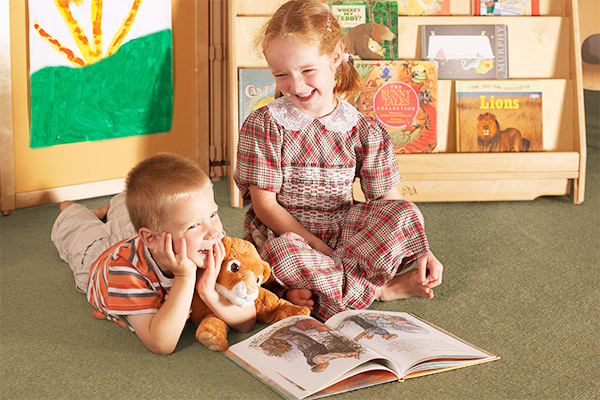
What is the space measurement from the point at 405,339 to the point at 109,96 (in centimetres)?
130

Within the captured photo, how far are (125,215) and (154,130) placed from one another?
0.64 metres

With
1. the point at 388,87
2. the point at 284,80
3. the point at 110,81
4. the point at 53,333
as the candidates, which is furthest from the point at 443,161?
the point at 53,333

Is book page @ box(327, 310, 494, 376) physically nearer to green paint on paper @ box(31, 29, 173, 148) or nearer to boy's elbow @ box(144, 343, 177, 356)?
boy's elbow @ box(144, 343, 177, 356)

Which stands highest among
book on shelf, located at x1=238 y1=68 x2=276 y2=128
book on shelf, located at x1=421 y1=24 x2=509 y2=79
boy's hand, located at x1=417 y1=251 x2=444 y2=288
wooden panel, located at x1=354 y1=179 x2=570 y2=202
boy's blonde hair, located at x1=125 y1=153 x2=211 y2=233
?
book on shelf, located at x1=421 y1=24 x2=509 y2=79

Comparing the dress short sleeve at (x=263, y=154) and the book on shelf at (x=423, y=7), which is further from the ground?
the book on shelf at (x=423, y=7)

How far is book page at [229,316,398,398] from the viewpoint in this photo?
1125mm

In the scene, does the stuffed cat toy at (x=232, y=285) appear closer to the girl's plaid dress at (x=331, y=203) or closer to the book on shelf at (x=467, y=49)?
the girl's plaid dress at (x=331, y=203)

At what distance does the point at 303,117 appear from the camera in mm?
1531

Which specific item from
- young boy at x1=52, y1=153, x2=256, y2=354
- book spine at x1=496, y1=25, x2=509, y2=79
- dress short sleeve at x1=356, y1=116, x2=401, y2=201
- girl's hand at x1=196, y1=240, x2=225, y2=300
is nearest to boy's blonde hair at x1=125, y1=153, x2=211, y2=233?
young boy at x1=52, y1=153, x2=256, y2=354

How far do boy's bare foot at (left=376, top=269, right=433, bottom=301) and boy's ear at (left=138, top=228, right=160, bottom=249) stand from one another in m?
0.51

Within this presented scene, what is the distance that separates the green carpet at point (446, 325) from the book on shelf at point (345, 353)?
20 mm

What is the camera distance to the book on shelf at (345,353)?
113cm

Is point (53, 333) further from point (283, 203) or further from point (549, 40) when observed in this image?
point (549, 40)

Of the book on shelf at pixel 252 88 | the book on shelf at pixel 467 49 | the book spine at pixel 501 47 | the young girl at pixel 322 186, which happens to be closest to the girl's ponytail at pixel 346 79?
the young girl at pixel 322 186
